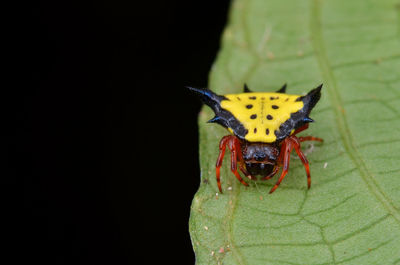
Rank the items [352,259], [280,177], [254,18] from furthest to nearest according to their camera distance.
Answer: [254,18]
[280,177]
[352,259]

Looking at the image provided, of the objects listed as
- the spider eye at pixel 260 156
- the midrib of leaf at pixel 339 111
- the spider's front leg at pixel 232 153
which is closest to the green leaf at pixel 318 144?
the midrib of leaf at pixel 339 111

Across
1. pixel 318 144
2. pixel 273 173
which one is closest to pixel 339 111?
pixel 318 144

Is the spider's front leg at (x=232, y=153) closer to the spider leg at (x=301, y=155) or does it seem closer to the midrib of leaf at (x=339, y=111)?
the spider leg at (x=301, y=155)

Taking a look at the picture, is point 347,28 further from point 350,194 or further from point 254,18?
point 350,194

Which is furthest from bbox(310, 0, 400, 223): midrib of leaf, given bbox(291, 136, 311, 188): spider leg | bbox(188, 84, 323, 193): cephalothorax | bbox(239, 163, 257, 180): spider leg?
bbox(239, 163, 257, 180): spider leg

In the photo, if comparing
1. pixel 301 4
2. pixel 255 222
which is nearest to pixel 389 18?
pixel 301 4

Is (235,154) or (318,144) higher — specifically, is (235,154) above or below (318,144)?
below

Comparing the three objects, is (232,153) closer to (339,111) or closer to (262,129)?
(262,129)
